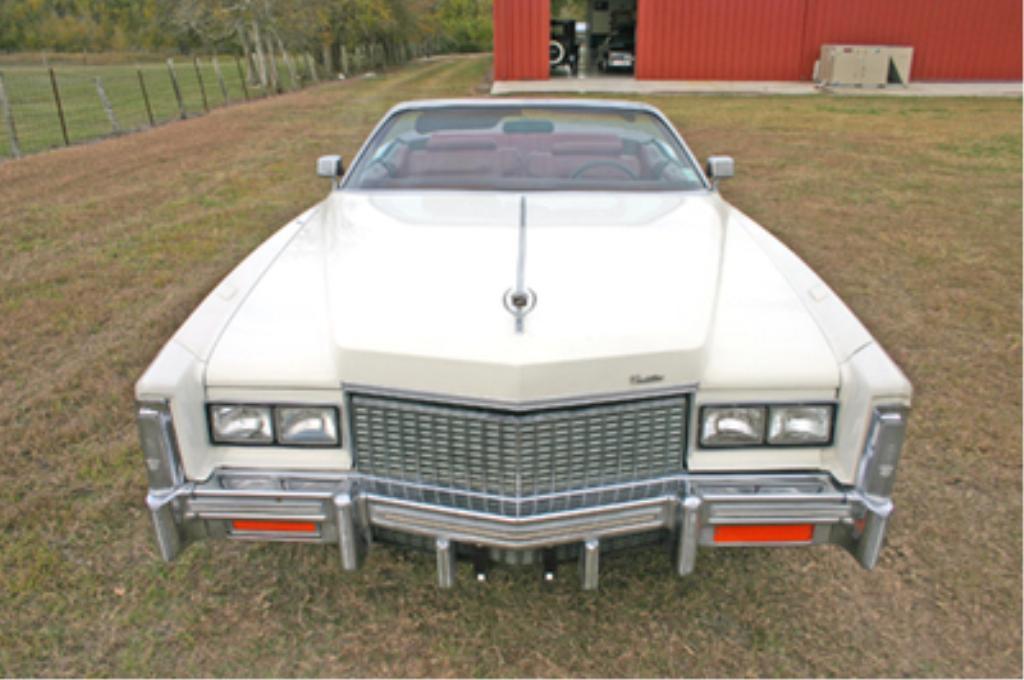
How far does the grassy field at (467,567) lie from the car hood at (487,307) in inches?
26.7

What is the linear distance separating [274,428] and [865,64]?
22.2m

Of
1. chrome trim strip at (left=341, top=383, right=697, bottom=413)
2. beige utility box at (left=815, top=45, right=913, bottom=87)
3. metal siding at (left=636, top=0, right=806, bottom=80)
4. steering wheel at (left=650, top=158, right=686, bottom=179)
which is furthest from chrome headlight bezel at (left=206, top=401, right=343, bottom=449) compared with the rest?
beige utility box at (left=815, top=45, right=913, bottom=87)

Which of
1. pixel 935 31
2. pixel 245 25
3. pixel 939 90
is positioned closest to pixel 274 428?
pixel 939 90

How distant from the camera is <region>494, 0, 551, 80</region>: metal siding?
20.2 m

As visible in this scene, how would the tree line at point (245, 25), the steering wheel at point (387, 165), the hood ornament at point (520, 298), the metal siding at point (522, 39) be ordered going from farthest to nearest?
the tree line at point (245, 25)
the metal siding at point (522, 39)
the steering wheel at point (387, 165)
the hood ornament at point (520, 298)

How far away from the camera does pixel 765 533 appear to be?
2098mm

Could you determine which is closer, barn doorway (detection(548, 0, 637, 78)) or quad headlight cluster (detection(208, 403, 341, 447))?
quad headlight cluster (detection(208, 403, 341, 447))

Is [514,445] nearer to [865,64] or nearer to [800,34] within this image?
[865,64]

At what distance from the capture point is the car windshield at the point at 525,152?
337 cm

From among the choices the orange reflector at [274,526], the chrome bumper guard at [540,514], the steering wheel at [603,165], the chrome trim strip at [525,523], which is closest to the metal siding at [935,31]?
the steering wheel at [603,165]

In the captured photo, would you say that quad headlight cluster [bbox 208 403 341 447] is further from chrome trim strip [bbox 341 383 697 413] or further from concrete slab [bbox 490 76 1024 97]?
concrete slab [bbox 490 76 1024 97]

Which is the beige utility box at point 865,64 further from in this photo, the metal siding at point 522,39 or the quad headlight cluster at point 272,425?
the quad headlight cluster at point 272,425

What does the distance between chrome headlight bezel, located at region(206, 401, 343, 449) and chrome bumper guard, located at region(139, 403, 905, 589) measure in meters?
0.09

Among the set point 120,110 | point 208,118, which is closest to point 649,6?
point 208,118
